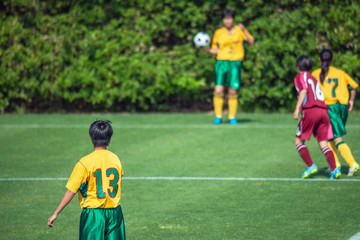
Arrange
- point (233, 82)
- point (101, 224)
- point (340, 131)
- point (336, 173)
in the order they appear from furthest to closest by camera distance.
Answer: point (233, 82) < point (340, 131) < point (336, 173) < point (101, 224)

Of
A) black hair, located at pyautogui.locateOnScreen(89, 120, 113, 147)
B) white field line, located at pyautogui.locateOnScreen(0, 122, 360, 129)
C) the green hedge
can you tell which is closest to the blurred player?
black hair, located at pyautogui.locateOnScreen(89, 120, 113, 147)

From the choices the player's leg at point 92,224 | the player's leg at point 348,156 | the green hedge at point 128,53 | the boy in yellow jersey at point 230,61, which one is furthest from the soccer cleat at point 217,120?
the player's leg at point 92,224

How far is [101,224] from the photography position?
456 centimetres

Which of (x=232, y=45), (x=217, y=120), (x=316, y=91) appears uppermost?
(x=232, y=45)

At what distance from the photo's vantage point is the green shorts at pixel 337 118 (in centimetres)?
848

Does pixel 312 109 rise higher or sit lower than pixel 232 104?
higher

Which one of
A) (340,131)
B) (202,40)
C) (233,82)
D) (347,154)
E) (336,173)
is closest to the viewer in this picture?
(336,173)

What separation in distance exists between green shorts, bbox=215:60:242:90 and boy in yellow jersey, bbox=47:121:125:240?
8.50 meters

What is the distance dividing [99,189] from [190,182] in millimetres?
3826

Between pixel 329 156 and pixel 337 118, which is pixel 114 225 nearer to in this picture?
pixel 329 156

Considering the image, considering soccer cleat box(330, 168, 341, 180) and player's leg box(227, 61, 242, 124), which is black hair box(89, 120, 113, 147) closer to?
soccer cleat box(330, 168, 341, 180)

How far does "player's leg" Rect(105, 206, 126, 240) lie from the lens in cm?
459

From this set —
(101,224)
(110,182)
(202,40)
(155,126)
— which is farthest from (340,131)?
(202,40)

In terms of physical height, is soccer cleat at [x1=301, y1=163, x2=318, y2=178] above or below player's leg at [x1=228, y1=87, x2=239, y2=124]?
below
